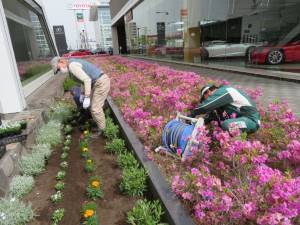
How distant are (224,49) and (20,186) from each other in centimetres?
1272

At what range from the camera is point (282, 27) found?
1022cm

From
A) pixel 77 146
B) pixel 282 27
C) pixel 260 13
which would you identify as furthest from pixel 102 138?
pixel 260 13

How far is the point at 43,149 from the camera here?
172 inches

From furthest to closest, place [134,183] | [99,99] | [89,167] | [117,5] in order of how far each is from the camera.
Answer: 1. [117,5]
2. [99,99]
3. [89,167]
4. [134,183]

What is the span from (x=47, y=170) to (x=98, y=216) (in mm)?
1522

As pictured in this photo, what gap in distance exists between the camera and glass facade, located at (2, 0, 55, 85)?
9.02m

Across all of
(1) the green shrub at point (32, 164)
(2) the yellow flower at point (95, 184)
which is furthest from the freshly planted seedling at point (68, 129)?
(2) the yellow flower at point (95, 184)

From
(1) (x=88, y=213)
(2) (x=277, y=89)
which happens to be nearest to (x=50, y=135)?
(1) (x=88, y=213)

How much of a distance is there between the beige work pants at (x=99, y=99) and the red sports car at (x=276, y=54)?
26.9 feet

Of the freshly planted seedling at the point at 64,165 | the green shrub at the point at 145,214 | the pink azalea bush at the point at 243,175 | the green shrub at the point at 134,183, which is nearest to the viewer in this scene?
the pink azalea bush at the point at 243,175

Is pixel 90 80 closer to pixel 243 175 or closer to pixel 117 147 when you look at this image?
pixel 117 147

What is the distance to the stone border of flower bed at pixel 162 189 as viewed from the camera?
2.40m

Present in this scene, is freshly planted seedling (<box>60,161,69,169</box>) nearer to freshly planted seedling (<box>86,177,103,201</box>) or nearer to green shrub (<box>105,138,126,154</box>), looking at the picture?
green shrub (<box>105,138,126,154</box>)

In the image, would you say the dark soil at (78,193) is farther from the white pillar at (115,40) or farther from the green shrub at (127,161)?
the white pillar at (115,40)
